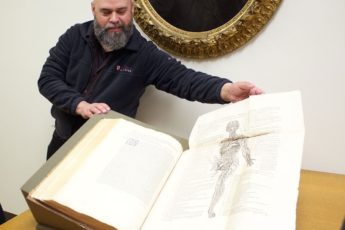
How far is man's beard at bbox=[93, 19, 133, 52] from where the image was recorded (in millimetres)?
1090

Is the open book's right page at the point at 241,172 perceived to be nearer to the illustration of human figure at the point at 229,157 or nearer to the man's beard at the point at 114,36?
the illustration of human figure at the point at 229,157

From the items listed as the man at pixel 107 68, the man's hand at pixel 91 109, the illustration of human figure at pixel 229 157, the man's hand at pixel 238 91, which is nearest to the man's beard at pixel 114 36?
the man at pixel 107 68

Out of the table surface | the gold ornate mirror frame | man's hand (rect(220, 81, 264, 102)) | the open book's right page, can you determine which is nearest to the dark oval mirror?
the gold ornate mirror frame

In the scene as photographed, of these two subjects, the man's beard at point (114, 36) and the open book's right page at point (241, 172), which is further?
the man's beard at point (114, 36)

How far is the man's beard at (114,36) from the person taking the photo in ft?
3.58

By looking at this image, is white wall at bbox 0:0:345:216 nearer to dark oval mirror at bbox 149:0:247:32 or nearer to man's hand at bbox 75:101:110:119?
dark oval mirror at bbox 149:0:247:32

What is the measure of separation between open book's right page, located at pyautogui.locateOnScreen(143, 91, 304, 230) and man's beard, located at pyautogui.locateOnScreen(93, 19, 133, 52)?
1.44ft

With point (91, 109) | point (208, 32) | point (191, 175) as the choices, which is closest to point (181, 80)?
point (208, 32)

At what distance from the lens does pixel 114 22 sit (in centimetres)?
108

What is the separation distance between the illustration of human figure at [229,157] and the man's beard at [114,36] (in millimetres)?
498

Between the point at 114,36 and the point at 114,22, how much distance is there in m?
0.04

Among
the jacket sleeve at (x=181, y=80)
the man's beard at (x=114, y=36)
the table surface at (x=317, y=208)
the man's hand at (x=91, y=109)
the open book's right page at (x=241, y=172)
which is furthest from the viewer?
the man's beard at (x=114, y=36)

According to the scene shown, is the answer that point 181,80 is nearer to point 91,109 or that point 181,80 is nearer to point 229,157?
point 91,109

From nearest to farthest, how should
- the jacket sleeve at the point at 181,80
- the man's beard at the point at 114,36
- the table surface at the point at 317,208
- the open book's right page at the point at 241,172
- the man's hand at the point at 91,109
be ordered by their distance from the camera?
the open book's right page at the point at 241,172 → the table surface at the point at 317,208 → the man's hand at the point at 91,109 → the jacket sleeve at the point at 181,80 → the man's beard at the point at 114,36
